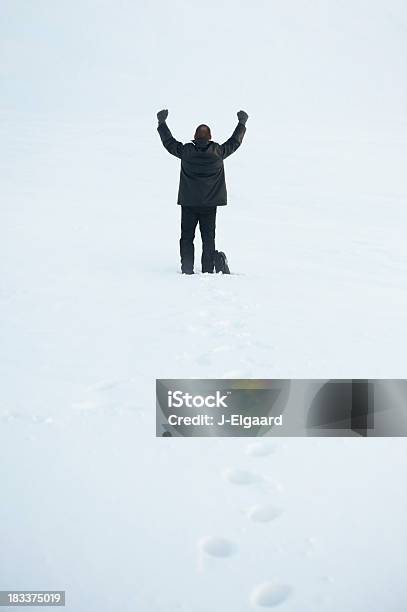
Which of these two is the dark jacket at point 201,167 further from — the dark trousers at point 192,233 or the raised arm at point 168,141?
the dark trousers at point 192,233

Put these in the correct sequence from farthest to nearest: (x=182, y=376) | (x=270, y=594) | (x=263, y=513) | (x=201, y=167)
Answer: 1. (x=201, y=167)
2. (x=182, y=376)
3. (x=263, y=513)
4. (x=270, y=594)

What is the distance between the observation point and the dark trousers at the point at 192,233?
247 inches

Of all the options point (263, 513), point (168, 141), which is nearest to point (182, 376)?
point (263, 513)

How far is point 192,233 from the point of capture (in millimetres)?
6383

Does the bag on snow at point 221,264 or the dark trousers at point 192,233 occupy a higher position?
the dark trousers at point 192,233

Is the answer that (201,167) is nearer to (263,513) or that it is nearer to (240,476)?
(240,476)

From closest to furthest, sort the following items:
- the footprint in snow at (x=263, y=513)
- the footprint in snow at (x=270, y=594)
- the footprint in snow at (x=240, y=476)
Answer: the footprint in snow at (x=270, y=594) → the footprint in snow at (x=263, y=513) → the footprint in snow at (x=240, y=476)

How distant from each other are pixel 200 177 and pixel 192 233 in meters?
0.63

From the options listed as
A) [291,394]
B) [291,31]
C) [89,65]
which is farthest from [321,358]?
[291,31]

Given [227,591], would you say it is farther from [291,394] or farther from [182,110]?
[182,110]

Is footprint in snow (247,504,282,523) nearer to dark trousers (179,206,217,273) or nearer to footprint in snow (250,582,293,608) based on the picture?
footprint in snow (250,582,293,608)

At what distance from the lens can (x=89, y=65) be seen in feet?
222

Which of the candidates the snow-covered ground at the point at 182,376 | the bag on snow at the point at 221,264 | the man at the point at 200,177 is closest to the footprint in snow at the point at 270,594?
the snow-covered ground at the point at 182,376

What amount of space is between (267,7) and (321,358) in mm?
167654
